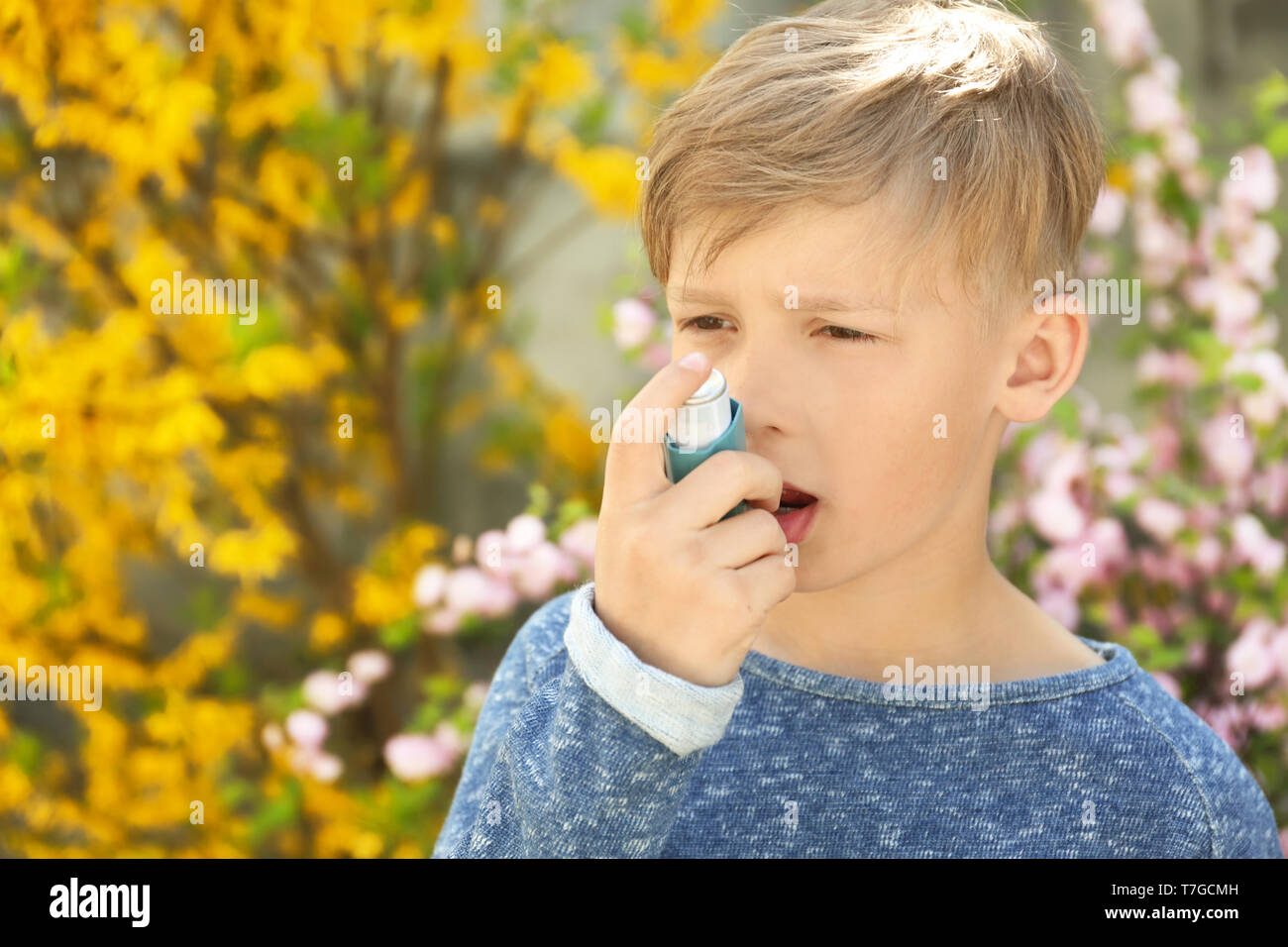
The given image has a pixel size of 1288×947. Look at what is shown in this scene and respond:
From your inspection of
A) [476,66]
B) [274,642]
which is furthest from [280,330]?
[274,642]

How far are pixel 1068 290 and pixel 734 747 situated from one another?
0.52m

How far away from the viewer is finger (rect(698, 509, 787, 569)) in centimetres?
84

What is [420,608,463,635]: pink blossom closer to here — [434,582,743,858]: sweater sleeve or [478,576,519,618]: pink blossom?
[478,576,519,618]: pink blossom

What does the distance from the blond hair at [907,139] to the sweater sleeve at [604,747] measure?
0.35 meters

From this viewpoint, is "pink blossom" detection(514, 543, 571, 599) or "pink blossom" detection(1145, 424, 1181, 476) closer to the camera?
"pink blossom" detection(514, 543, 571, 599)

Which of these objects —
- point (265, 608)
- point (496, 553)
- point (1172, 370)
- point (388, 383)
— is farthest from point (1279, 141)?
point (265, 608)

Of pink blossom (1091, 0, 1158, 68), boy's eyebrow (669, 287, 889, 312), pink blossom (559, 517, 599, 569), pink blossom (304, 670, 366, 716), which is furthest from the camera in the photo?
pink blossom (1091, 0, 1158, 68)

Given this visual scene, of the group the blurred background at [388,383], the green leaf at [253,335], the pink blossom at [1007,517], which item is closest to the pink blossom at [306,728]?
the blurred background at [388,383]

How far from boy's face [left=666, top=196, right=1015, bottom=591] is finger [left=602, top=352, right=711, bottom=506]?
0.09 meters

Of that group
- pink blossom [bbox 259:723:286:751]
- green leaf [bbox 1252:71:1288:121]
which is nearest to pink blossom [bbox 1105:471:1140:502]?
green leaf [bbox 1252:71:1288:121]

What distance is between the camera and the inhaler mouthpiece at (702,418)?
87cm

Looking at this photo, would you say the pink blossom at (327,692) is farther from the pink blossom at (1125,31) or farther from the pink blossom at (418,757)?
the pink blossom at (1125,31)

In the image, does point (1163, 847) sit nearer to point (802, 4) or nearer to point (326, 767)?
point (326, 767)
